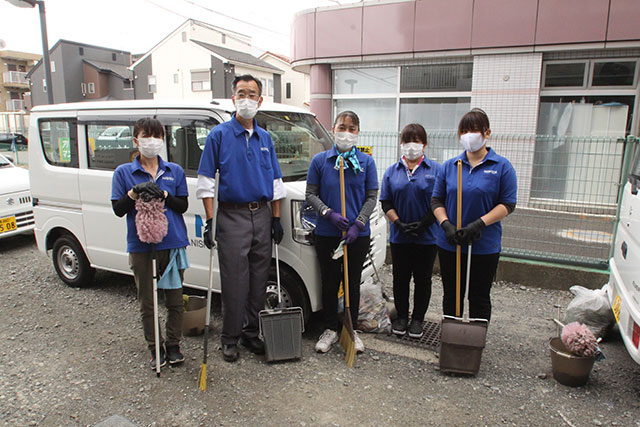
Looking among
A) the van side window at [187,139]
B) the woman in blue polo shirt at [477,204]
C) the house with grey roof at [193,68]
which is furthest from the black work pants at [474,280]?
the house with grey roof at [193,68]

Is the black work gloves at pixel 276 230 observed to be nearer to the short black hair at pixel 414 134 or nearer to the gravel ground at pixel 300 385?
the gravel ground at pixel 300 385

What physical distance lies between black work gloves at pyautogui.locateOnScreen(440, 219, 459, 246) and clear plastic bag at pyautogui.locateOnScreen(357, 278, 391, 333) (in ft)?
3.45

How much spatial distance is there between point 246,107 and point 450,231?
5.95 feet

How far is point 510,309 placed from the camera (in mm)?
4688

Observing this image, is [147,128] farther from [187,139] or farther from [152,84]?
[152,84]

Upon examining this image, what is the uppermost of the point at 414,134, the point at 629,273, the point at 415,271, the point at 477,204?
the point at 414,134

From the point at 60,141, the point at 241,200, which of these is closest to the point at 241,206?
the point at 241,200

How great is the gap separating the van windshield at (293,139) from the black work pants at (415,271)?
116 centimetres

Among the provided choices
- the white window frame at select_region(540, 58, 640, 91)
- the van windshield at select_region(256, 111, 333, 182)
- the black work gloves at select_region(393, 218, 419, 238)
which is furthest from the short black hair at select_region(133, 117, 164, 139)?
the white window frame at select_region(540, 58, 640, 91)

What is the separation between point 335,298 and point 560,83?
7586mm

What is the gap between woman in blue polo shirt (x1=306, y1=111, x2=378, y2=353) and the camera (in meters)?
3.55

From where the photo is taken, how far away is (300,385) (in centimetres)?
329

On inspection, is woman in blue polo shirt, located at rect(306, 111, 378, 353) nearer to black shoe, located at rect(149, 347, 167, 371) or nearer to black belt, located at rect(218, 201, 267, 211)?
black belt, located at rect(218, 201, 267, 211)

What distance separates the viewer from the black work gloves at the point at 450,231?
3305 millimetres
